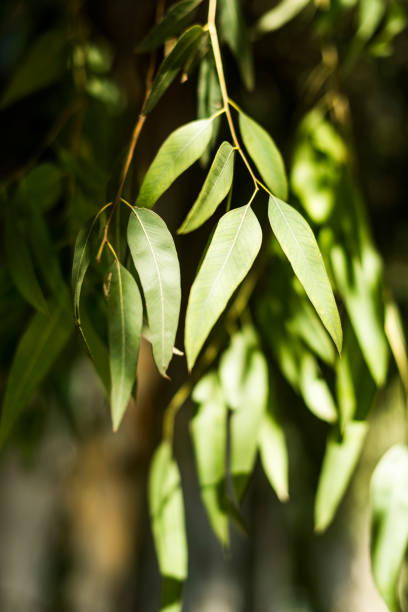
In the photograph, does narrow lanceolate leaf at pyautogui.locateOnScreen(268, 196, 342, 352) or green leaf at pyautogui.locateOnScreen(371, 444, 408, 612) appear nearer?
narrow lanceolate leaf at pyautogui.locateOnScreen(268, 196, 342, 352)

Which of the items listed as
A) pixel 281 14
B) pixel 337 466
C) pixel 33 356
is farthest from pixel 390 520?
pixel 281 14

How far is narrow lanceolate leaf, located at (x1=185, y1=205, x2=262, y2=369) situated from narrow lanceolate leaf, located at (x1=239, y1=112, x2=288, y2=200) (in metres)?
0.06

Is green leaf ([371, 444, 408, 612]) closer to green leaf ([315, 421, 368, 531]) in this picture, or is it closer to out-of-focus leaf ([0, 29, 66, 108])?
green leaf ([315, 421, 368, 531])

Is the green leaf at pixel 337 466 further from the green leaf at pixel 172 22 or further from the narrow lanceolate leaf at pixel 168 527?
the green leaf at pixel 172 22

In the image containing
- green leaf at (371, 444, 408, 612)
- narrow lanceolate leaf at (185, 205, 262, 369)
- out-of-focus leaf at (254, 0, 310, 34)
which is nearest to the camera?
narrow lanceolate leaf at (185, 205, 262, 369)

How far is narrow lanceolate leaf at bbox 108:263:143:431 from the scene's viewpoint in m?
0.26

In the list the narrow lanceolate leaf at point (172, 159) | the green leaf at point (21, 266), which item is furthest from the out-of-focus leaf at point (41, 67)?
the narrow lanceolate leaf at point (172, 159)

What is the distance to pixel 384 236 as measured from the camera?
2.68 feet

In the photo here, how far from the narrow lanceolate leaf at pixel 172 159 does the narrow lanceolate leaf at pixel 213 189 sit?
0.08 ft

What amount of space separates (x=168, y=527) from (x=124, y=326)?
0.20 meters

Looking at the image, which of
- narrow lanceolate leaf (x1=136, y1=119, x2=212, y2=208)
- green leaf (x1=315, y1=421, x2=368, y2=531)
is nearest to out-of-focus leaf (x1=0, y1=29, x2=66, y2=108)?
narrow lanceolate leaf (x1=136, y1=119, x2=212, y2=208)

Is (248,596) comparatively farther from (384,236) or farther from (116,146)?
(116,146)

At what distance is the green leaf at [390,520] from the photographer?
1.14 ft

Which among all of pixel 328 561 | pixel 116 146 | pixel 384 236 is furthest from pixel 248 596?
pixel 116 146
